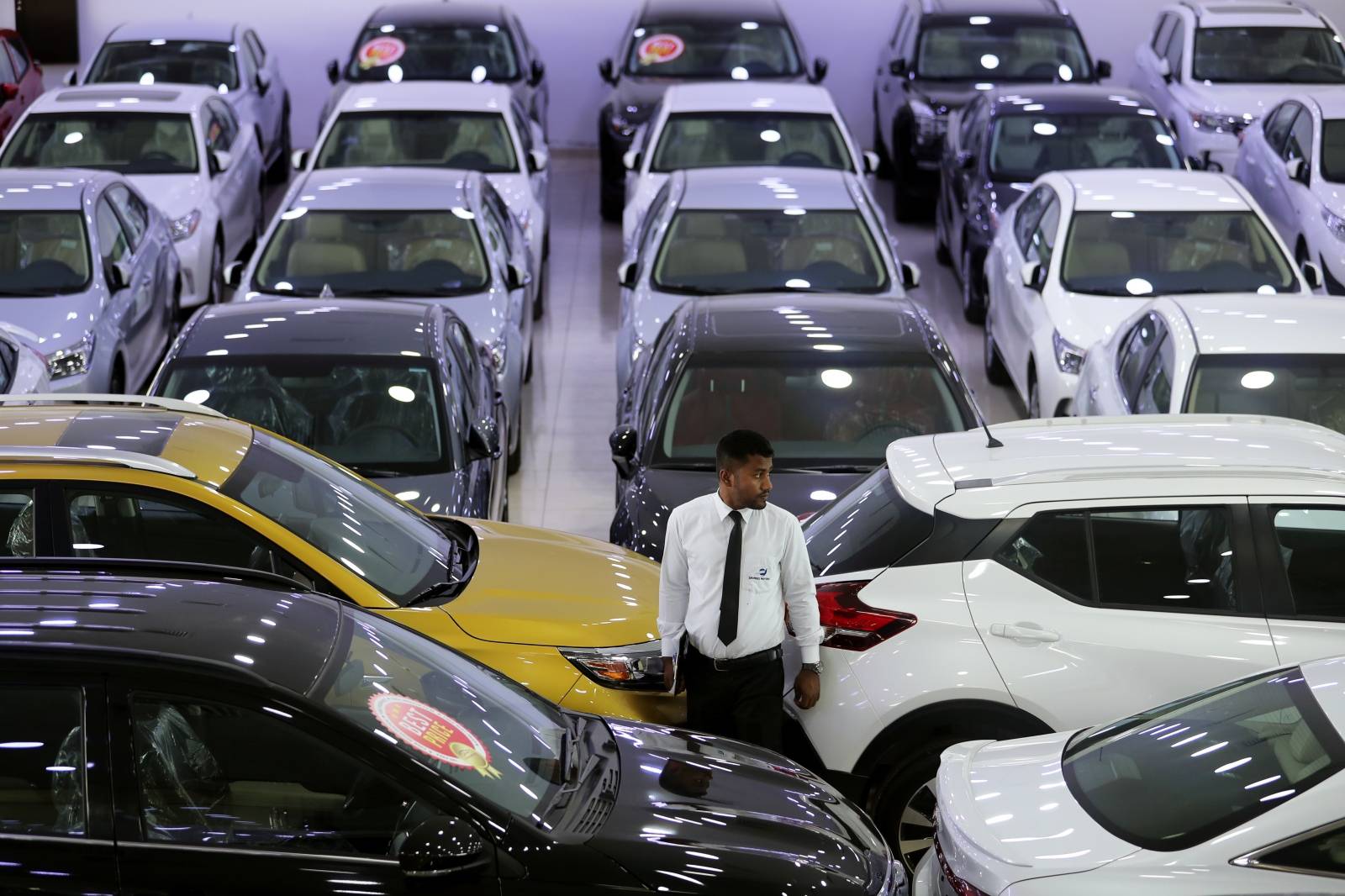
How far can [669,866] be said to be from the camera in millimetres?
4184

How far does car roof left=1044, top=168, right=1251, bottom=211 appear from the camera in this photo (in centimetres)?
1109

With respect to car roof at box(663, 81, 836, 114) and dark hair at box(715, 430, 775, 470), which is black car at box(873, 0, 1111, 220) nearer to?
car roof at box(663, 81, 836, 114)

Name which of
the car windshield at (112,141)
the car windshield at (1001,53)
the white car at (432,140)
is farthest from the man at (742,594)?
the car windshield at (1001,53)

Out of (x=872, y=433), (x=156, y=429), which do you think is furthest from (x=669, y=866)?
(x=872, y=433)

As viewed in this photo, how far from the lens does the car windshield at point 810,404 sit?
26.1 feet

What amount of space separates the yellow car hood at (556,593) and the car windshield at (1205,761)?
1866mm

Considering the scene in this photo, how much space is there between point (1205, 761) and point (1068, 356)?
601cm

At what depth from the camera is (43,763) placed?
3.96m

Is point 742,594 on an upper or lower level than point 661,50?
upper

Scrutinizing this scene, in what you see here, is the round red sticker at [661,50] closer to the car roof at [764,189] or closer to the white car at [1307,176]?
the car roof at [764,189]

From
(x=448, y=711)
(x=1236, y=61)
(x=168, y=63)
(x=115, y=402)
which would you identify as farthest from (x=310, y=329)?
(x=1236, y=61)

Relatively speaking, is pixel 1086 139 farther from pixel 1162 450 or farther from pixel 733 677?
pixel 733 677

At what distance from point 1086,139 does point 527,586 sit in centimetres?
887

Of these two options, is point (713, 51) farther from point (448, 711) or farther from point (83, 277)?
point (448, 711)
